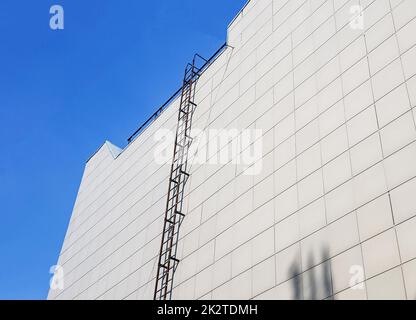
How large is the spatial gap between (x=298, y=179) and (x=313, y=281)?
14.9ft

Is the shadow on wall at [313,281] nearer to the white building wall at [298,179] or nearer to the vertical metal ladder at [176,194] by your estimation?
the white building wall at [298,179]

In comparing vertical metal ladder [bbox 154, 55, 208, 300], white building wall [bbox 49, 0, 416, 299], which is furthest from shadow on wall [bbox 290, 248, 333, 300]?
vertical metal ladder [bbox 154, 55, 208, 300]

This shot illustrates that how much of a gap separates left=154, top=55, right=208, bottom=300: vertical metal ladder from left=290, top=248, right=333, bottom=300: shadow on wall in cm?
814

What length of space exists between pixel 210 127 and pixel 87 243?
13.3m

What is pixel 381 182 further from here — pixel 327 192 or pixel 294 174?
pixel 294 174

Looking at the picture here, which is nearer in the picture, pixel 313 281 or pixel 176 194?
pixel 313 281

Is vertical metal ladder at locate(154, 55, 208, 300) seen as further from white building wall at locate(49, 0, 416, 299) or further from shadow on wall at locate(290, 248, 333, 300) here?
shadow on wall at locate(290, 248, 333, 300)

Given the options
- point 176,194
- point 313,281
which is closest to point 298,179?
point 313,281

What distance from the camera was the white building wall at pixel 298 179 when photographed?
16.4 m

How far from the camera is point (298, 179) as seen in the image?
67.2 feet

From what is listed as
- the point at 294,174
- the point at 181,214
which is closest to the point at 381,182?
the point at 294,174

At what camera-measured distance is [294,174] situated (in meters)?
20.8

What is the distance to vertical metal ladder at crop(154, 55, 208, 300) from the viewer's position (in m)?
25.2

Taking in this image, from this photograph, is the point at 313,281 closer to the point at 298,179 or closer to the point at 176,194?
the point at 298,179
